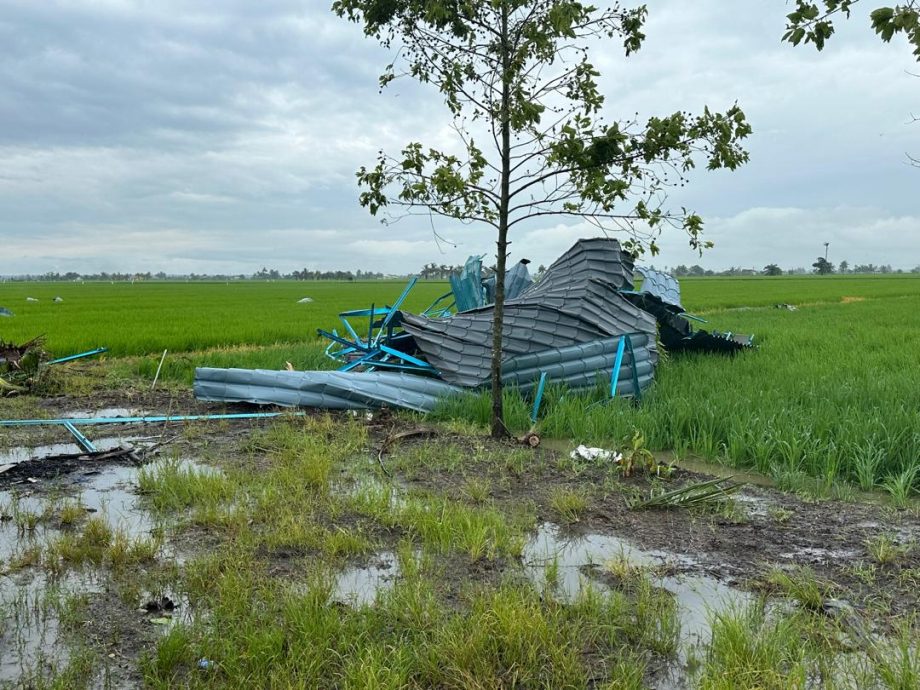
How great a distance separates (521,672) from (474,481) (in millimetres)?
1946

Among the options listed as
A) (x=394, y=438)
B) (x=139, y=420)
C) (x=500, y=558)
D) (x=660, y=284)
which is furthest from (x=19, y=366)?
(x=660, y=284)

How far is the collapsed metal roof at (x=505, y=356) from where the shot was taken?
6332mm

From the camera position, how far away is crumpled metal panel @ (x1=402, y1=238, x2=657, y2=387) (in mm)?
6480

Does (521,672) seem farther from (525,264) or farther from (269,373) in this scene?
(525,264)

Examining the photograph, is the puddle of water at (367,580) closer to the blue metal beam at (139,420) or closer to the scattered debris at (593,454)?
the scattered debris at (593,454)

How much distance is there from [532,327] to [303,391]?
2.30 meters

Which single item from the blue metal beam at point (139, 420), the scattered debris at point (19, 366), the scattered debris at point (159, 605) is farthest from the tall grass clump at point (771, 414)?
the scattered debris at point (19, 366)

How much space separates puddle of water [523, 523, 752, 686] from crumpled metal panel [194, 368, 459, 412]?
3.12 metres

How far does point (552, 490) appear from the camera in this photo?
398 cm

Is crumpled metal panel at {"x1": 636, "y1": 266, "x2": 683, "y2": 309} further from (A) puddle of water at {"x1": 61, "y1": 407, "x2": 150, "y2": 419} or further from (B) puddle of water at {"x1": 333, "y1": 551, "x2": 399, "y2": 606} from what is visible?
(B) puddle of water at {"x1": 333, "y1": 551, "x2": 399, "y2": 606}

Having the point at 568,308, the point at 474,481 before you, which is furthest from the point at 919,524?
the point at 568,308

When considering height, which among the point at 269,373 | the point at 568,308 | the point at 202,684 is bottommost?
the point at 202,684

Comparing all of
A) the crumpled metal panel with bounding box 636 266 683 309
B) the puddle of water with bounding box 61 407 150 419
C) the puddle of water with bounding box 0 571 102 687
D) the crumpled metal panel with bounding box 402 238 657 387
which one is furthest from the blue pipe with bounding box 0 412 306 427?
the crumpled metal panel with bounding box 636 266 683 309

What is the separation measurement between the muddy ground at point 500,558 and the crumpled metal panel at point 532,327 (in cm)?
144
